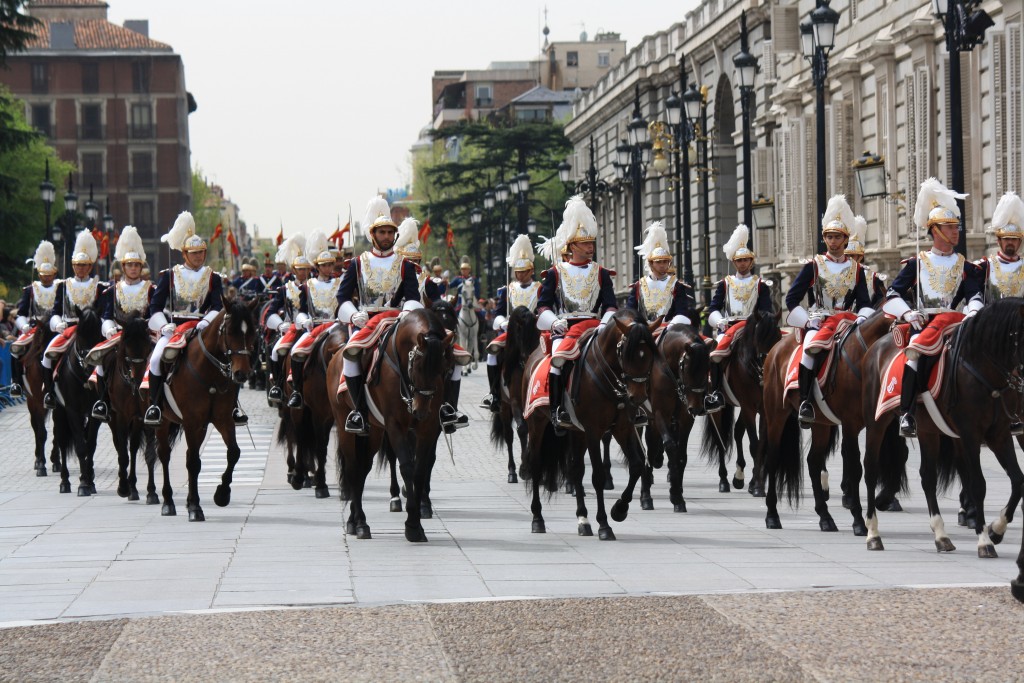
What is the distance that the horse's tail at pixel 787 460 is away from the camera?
612 inches

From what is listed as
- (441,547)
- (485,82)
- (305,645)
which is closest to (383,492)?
(441,547)

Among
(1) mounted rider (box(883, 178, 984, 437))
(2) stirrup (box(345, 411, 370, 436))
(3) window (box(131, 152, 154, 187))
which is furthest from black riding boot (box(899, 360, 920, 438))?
(3) window (box(131, 152, 154, 187))

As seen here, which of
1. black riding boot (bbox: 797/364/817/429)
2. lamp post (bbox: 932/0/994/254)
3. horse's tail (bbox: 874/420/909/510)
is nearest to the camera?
horse's tail (bbox: 874/420/909/510)

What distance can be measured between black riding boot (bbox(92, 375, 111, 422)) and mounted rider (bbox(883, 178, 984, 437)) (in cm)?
863

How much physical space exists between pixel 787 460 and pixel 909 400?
2.42m

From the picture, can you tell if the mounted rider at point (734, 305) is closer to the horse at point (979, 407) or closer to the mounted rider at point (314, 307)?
the mounted rider at point (314, 307)

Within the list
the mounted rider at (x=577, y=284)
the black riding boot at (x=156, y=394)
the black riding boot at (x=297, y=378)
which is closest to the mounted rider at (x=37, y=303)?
the black riding boot at (x=297, y=378)

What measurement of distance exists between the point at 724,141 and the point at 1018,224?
50.9m

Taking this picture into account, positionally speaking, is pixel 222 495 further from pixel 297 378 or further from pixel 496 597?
pixel 496 597

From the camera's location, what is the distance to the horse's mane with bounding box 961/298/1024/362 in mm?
12422

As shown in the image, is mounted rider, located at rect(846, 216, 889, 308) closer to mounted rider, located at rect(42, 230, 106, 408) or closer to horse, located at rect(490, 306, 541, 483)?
horse, located at rect(490, 306, 541, 483)

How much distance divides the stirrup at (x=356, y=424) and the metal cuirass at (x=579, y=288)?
2.05 metres

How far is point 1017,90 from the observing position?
3212 centimetres

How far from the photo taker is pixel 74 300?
20.3 metres
